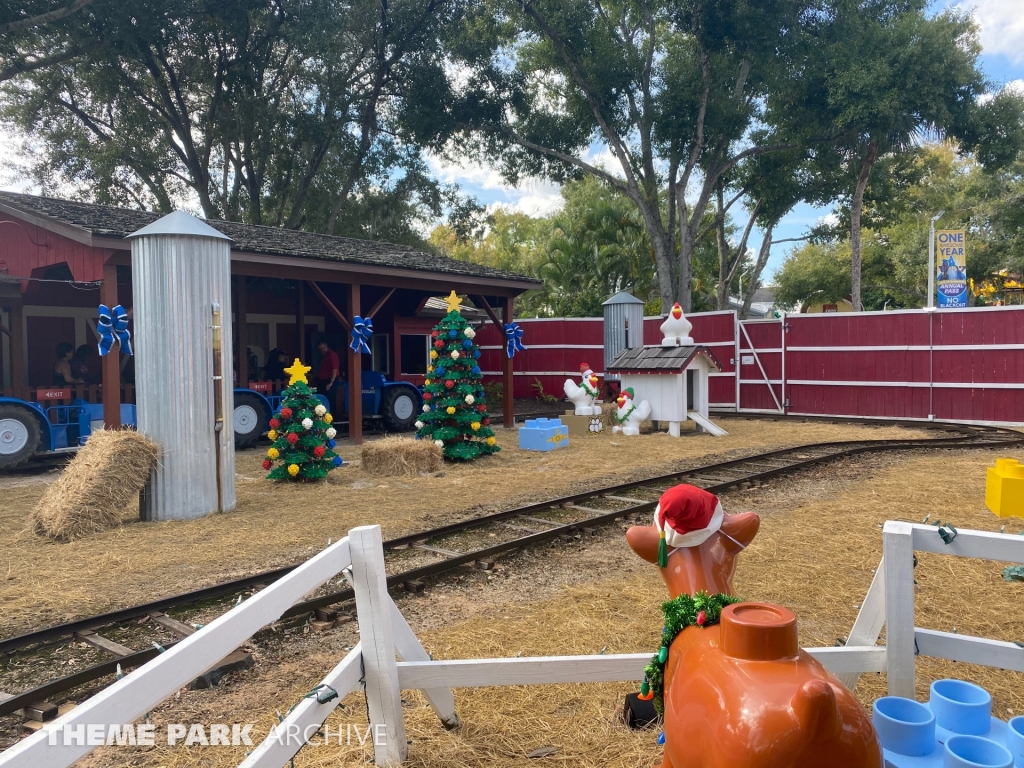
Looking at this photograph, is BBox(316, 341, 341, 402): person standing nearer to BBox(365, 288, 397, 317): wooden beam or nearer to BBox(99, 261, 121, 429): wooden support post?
BBox(365, 288, 397, 317): wooden beam

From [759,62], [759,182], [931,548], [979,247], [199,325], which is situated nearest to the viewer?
[931,548]

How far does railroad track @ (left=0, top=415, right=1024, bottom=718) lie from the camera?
381 centimetres

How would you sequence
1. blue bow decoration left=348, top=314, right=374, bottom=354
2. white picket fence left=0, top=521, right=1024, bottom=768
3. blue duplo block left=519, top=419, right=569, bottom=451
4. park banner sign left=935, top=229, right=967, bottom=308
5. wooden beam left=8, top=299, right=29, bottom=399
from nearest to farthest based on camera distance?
white picket fence left=0, top=521, right=1024, bottom=768 < wooden beam left=8, top=299, right=29, bottom=399 < blue duplo block left=519, top=419, right=569, bottom=451 < blue bow decoration left=348, top=314, right=374, bottom=354 < park banner sign left=935, top=229, right=967, bottom=308

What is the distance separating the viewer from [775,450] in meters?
11.2

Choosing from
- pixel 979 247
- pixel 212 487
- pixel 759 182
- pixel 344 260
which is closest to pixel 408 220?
pixel 759 182

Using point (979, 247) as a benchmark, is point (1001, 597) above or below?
below

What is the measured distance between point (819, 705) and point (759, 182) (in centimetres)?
2679

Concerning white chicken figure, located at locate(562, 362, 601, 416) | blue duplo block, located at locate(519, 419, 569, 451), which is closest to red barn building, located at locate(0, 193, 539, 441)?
white chicken figure, located at locate(562, 362, 601, 416)

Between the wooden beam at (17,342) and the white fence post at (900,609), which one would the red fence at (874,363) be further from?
the white fence post at (900,609)

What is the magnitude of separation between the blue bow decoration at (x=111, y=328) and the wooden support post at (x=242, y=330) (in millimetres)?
4911

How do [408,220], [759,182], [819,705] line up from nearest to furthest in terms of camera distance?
[819,705]
[759,182]
[408,220]

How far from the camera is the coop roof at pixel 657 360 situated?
13.4m

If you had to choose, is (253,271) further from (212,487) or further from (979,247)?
(979,247)

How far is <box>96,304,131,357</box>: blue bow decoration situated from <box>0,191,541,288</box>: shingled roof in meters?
1.40
